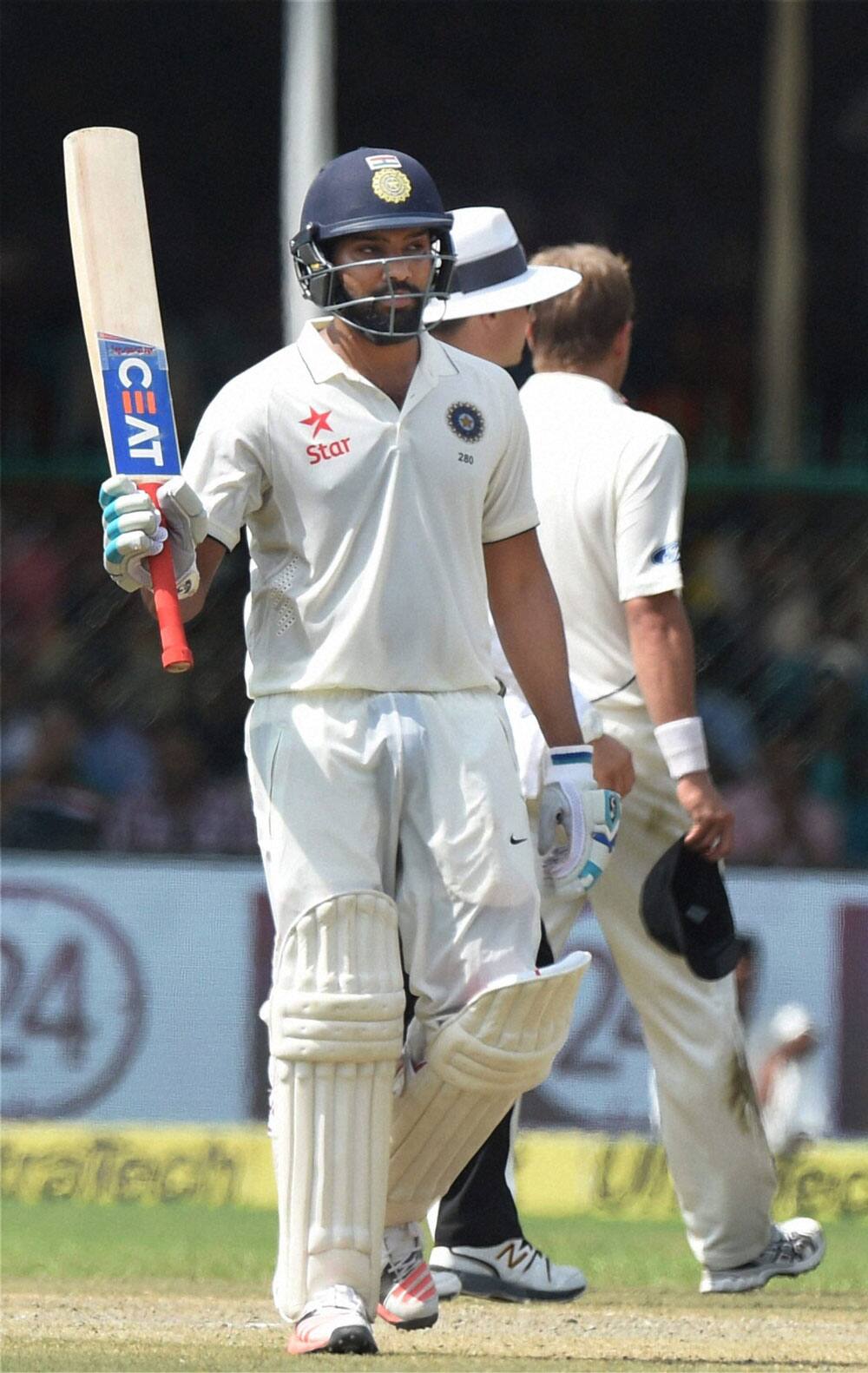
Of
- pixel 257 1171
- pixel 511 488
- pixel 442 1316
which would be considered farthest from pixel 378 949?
pixel 257 1171

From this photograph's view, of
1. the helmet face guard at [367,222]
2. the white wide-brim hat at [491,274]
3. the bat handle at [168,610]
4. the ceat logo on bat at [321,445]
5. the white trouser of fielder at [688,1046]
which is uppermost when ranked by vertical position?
the helmet face guard at [367,222]

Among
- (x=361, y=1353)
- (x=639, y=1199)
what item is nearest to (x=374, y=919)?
(x=361, y=1353)

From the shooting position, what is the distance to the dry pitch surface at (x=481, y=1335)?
397 centimetres

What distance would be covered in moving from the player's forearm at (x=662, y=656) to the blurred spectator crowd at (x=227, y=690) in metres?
3.30

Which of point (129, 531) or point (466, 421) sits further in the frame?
point (466, 421)

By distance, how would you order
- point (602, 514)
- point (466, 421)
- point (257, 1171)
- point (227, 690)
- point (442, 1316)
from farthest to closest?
point (227, 690)
point (257, 1171)
point (602, 514)
point (442, 1316)
point (466, 421)

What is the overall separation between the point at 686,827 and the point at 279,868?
1.30 m

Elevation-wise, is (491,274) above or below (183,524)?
above

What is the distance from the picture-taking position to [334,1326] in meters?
3.91

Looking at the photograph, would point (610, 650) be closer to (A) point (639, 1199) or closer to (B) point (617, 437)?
(B) point (617, 437)

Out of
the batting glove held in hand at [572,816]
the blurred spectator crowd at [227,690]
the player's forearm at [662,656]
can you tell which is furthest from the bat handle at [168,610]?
the blurred spectator crowd at [227,690]

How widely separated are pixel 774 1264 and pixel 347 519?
189 centimetres

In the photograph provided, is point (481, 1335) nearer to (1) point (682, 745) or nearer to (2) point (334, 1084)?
(2) point (334, 1084)

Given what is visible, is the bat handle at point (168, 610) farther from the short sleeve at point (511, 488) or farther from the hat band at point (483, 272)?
the hat band at point (483, 272)
